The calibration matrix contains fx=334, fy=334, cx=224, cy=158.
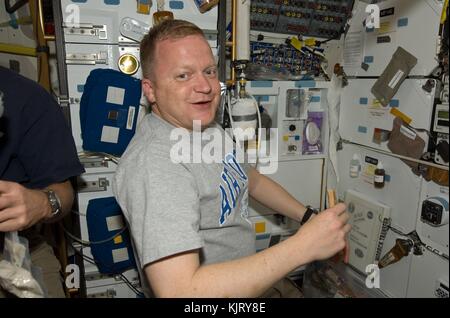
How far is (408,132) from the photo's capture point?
0.67 meters

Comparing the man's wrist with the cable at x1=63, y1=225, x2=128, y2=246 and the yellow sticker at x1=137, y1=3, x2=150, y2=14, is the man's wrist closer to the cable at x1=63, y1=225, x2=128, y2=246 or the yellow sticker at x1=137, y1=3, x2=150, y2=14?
the cable at x1=63, y1=225, x2=128, y2=246

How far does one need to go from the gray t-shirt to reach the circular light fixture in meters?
0.71

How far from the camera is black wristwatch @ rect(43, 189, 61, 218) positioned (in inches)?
35.7

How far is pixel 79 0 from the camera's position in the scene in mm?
1395

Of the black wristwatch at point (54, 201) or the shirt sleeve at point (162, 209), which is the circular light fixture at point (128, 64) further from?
the shirt sleeve at point (162, 209)

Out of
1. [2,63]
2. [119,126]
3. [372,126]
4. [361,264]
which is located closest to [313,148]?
[372,126]

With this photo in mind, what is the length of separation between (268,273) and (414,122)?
407 mm

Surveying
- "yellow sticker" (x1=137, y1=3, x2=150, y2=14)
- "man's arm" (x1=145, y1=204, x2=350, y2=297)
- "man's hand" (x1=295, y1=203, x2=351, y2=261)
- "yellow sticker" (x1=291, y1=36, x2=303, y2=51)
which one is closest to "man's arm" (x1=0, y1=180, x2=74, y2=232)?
"man's arm" (x1=145, y1=204, x2=350, y2=297)

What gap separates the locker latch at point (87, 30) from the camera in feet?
4.62

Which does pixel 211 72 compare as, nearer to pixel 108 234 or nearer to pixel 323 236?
pixel 323 236

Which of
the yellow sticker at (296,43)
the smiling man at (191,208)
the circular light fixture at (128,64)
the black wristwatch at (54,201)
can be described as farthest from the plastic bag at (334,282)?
the yellow sticker at (296,43)

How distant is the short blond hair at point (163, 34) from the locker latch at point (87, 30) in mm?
703

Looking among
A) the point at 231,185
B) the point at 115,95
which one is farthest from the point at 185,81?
the point at 115,95
